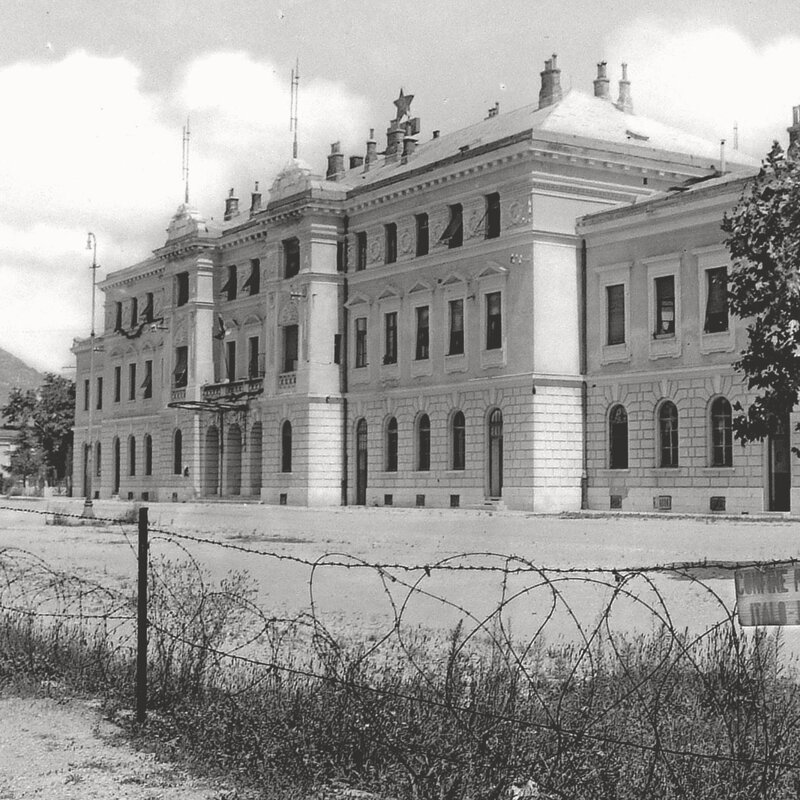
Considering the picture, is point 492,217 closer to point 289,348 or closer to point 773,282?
point 289,348

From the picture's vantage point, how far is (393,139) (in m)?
57.8

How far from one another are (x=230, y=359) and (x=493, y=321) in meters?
19.2

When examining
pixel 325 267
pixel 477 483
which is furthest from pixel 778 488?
pixel 325 267

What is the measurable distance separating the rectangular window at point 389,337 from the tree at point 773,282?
3220 centimetres

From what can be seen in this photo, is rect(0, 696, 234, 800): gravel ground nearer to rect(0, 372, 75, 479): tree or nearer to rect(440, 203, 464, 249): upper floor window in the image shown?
rect(440, 203, 464, 249): upper floor window

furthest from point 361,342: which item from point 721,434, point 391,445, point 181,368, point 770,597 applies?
point 770,597

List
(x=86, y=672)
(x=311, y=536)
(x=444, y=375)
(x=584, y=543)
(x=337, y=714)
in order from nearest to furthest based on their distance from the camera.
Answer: (x=337, y=714), (x=86, y=672), (x=584, y=543), (x=311, y=536), (x=444, y=375)

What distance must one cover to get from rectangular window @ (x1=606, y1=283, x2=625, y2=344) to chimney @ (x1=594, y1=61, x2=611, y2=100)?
13.5m

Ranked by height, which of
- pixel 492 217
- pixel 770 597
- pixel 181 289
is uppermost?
pixel 181 289

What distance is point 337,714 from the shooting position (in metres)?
7.48

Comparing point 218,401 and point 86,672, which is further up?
point 218,401

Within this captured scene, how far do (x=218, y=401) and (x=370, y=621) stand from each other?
45482mm

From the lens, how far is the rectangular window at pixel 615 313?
4181 centimetres

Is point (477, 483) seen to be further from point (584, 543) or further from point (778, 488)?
point (584, 543)
